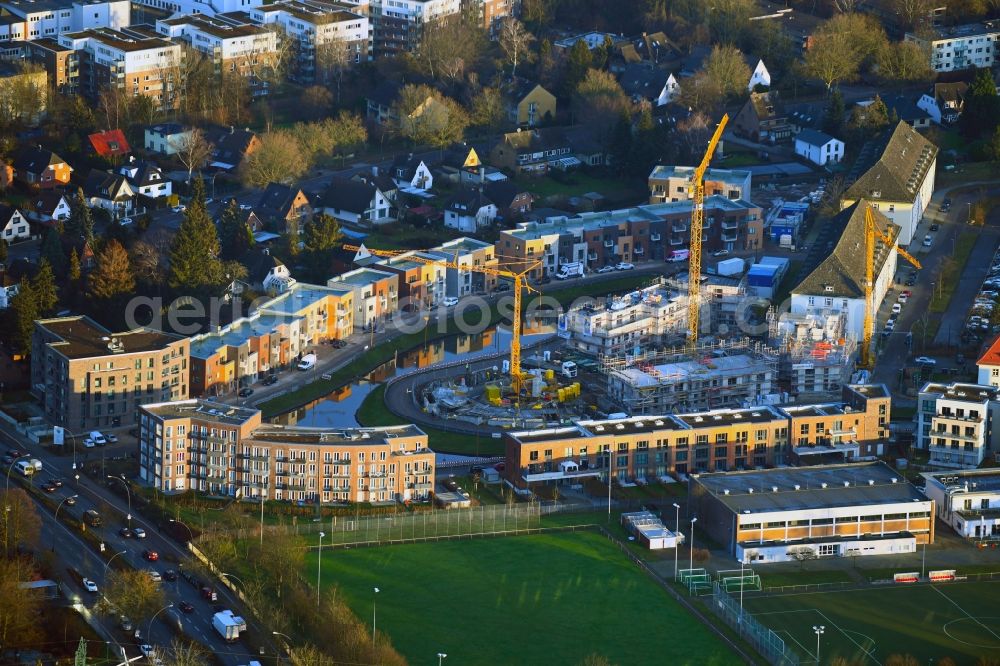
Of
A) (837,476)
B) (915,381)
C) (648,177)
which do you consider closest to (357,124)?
(648,177)

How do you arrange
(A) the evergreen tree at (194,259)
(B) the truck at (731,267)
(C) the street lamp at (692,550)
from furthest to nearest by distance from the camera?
1. (B) the truck at (731,267)
2. (A) the evergreen tree at (194,259)
3. (C) the street lamp at (692,550)

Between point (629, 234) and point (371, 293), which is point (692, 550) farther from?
point (629, 234)

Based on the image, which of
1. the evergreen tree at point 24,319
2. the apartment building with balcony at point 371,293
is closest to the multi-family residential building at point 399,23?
the apartment building with balcony at point 371,293

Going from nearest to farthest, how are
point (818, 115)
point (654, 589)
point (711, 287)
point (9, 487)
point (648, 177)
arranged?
1. point (654, 589)
2. point (9, 487)
3. point (711, 287)
4. point (648, 177)
5. point (818, 115)

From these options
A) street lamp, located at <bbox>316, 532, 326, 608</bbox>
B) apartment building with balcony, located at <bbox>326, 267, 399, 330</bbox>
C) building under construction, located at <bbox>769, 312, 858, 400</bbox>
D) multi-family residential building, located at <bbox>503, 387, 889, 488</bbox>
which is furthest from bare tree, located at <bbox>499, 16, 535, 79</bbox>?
street lamp, located at <bbox>316, 532, 326, 608</bbox>

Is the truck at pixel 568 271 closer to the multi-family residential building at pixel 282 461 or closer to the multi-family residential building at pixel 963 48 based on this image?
the multi-family residential building at pixel 282 461

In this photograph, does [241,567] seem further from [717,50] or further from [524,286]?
[717,50]
